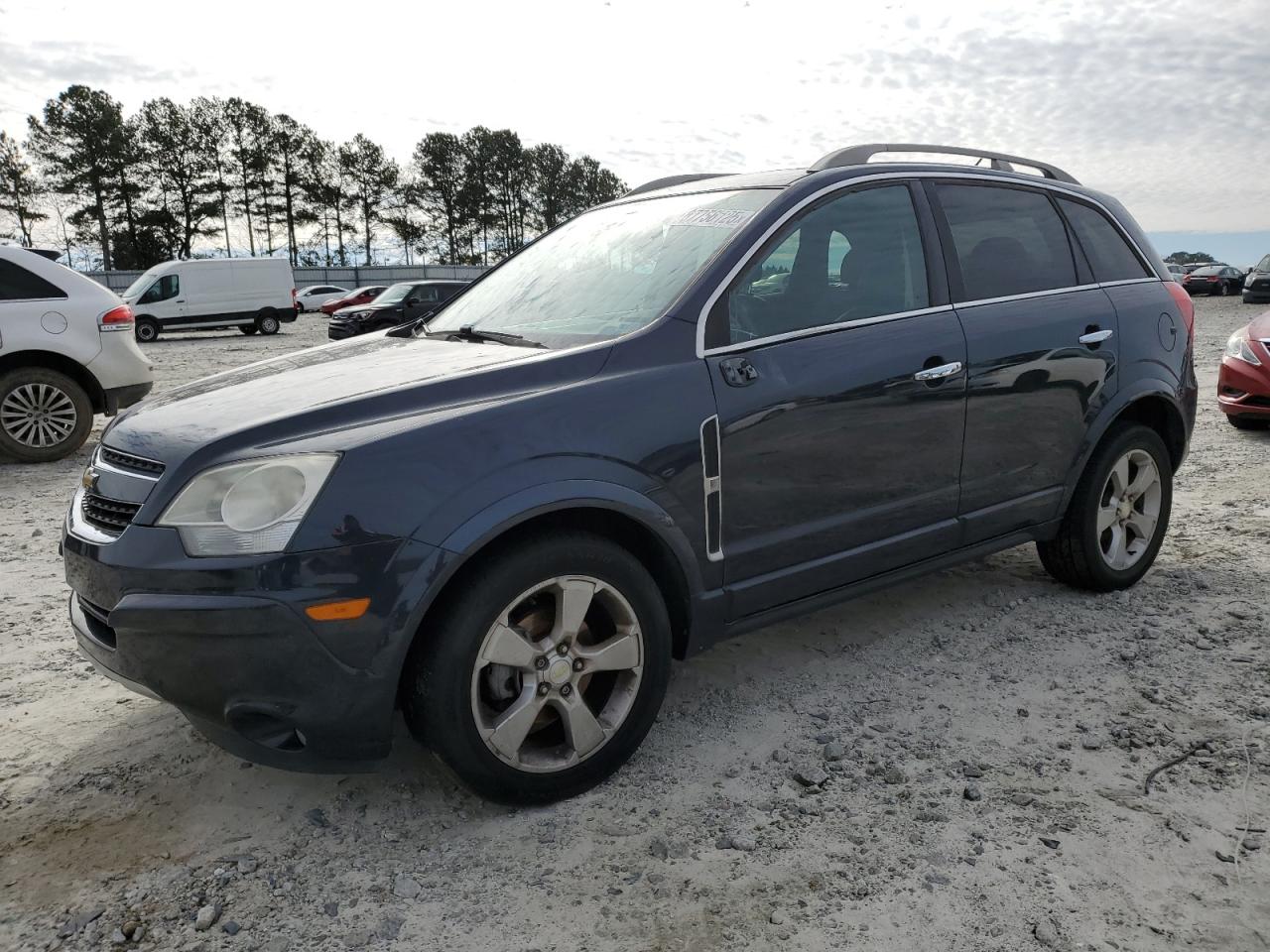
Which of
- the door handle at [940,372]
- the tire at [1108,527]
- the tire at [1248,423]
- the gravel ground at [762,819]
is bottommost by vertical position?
the gravel ground at [762,819]

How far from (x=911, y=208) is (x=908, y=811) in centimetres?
216

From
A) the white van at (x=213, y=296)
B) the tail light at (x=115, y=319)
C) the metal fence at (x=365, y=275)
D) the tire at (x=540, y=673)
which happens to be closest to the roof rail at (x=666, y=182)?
the tire at (x=540, y=673)

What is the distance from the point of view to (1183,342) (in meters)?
4.55

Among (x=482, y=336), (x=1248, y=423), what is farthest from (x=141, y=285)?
(x=482, y=336)

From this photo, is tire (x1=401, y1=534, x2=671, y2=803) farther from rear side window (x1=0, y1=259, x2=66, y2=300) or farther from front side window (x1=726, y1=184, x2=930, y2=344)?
rear side window (x1=0, y1=259, x2=66, y2=300)

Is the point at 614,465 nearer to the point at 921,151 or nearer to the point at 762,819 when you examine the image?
the point at 762,819

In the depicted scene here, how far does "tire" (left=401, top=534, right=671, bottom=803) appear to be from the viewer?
257 centimetres

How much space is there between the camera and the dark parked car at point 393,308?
75.1 feet

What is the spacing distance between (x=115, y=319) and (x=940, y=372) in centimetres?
699

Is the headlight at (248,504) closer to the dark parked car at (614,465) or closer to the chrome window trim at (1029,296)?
the dark parked car at (614,465)

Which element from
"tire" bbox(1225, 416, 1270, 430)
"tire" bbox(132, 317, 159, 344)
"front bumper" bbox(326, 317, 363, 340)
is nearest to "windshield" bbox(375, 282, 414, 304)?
"front bumper" bbox(326, 317, 363, 340)

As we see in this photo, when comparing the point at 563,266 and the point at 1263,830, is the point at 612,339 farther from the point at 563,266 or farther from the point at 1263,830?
the point at 1263,830

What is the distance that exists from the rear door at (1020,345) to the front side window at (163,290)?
26573 mm

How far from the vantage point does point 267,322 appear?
2822cm
